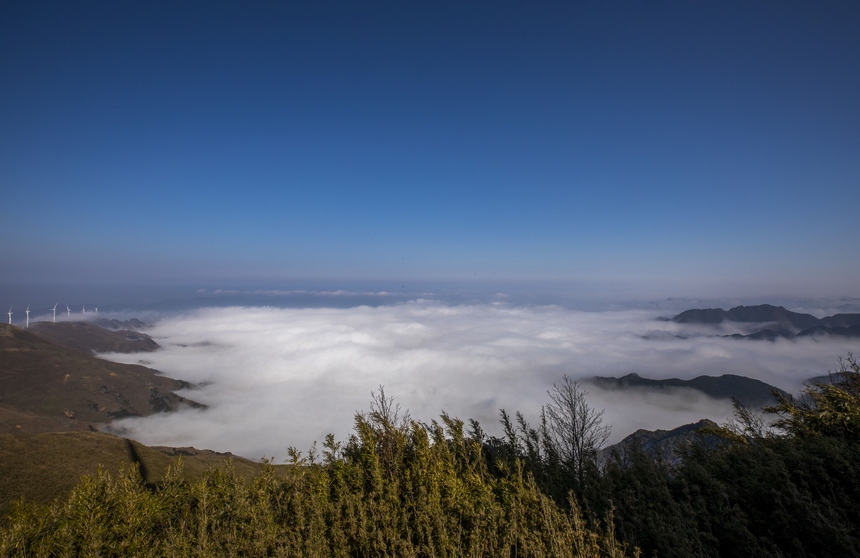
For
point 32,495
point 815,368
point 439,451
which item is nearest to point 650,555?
point 439,451

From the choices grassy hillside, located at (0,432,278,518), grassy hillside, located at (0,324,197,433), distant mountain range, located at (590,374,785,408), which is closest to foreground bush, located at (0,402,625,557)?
grassy hillside, located at (0,432,278,518)

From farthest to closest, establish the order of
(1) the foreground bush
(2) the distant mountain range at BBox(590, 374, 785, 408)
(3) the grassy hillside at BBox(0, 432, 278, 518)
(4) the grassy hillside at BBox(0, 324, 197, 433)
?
(2) the distant mountain range at BBox(590, 374, 785, 408), (4) the grassy hillside at BBox(0, 324, 197, 433), (3) the grassy hillside at BBox(0, 432, 278, 518), (1) the foreground bush

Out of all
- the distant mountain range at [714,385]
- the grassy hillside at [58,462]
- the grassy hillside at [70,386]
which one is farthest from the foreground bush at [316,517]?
the distant mountain range at [714,385]

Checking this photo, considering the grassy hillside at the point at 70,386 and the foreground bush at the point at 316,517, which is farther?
the grassy hillside at the point at 70,386

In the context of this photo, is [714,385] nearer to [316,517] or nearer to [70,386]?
[316,517]

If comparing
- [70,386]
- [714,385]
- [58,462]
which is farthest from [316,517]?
[714,385]

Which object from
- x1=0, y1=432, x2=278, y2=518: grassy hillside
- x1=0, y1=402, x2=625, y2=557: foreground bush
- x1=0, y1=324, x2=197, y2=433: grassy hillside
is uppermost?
x1=0, y1=402, x2=625, y2=557: foreground bush

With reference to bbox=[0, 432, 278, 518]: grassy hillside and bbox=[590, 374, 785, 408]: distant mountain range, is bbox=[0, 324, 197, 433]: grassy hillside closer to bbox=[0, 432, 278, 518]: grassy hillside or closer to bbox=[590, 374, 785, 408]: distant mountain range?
bbox=[0, 432, 278, 518]: grassy hillside

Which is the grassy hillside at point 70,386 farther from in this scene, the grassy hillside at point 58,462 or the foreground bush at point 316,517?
the foreground bush at point 316,517

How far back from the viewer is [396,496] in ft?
32.6

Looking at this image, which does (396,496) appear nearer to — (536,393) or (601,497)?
(601,497)

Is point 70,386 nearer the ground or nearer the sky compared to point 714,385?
nearer the sky

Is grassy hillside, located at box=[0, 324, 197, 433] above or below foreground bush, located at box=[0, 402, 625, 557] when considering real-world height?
below

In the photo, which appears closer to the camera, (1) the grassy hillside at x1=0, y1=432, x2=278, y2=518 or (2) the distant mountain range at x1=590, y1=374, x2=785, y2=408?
(1) the grassy hillside at x1=0, y1=432, x2=278, y2=518
